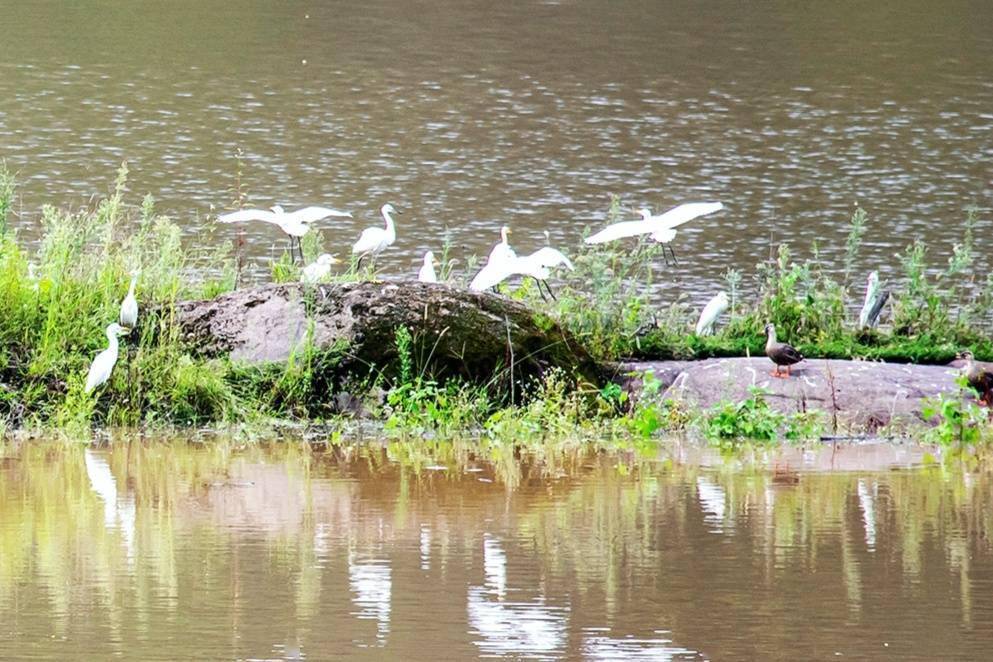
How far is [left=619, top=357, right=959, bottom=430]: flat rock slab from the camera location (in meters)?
9.16

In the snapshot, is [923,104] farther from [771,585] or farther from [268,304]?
[771,585]

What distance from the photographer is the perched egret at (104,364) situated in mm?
8500

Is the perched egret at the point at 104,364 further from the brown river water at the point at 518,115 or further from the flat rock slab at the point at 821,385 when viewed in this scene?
the brown river water at the point at 518,115

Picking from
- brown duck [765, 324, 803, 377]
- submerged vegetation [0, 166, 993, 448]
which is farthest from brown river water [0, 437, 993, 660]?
brown duck [765, 324, 803, 377]

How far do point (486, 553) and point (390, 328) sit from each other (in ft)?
9.45

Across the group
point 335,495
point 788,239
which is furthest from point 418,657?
point 788,239

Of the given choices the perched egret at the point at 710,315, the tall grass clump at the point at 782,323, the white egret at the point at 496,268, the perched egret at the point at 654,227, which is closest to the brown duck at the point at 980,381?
the tall grass clump at the point at 782,323

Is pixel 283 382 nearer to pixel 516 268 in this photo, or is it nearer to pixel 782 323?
pixel 516 268

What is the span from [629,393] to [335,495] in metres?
2.43

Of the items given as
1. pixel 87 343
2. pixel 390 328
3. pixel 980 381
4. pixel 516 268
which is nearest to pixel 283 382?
pixel 390 328

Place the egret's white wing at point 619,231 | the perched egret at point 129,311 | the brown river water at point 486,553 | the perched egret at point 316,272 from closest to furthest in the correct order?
the brown river water at point 486,553 < the perched egret at point 129,311 < the perched egret at point 316,272 < the egret's white wing at point 619,231

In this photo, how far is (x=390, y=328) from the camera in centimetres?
910

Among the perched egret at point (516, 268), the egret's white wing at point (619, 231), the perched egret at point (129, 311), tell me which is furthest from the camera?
the egret's white wing at point (619, 231)

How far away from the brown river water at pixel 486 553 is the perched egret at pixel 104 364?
0.33 meters
